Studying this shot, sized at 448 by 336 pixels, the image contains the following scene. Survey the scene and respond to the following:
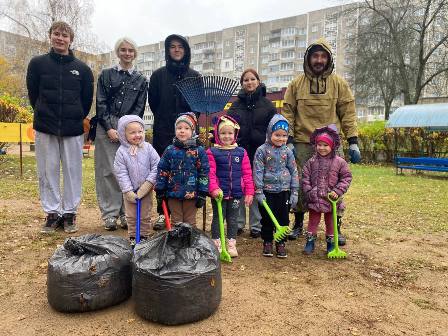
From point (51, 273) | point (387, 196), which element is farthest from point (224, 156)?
point (387, 196)

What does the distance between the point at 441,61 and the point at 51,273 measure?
24179 millimetres

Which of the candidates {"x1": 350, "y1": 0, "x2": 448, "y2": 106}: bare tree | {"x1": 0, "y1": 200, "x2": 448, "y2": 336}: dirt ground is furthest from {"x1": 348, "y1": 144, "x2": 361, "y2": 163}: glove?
{"x1": 350, "y1": 0, "x2": 448, "y2": 106}: bare tree

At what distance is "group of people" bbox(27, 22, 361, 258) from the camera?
3.75 metres

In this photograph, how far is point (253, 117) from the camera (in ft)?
14.6

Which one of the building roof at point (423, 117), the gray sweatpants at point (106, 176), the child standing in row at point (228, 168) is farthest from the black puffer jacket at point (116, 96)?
the building roof at point (423, 117)

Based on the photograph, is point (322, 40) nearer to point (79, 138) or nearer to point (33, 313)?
point (79, 138)

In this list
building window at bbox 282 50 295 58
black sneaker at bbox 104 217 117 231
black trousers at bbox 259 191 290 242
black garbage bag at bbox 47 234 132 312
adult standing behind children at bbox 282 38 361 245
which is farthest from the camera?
building window at bbox 282 50 295 58

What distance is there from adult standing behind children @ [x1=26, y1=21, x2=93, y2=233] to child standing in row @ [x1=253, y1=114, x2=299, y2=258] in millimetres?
2128

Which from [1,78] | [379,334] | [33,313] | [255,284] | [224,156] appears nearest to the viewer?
[379,334]

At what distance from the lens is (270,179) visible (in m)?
3.83

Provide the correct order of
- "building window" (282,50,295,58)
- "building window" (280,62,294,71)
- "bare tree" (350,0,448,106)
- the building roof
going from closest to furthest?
1. the building roof
2. "bare tree" (350,0,448,106)
3. "building window" (282,50,295,58)
4. "building window" (280,62,294,71)

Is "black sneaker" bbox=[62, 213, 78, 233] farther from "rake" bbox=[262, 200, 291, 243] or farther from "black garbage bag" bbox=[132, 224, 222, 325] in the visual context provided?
"rake" bbox=[262, 200, 291, 243]

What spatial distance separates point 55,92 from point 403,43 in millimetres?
22640

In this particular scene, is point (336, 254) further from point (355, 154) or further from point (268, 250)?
point (355, 154)
